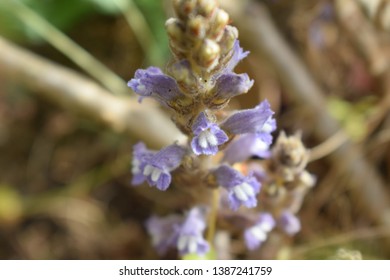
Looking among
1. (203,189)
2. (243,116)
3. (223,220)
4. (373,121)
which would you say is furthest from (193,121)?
(373,121)

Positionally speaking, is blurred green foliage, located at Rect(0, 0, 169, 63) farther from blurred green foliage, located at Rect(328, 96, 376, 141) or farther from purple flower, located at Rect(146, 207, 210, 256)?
purple flower, located at Rect(146, 207, 210, 256)

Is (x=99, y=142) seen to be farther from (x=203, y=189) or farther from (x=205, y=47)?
(x=205, y=47)

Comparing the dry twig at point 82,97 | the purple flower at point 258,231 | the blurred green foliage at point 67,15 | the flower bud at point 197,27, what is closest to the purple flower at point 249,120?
the flower bud at point 197,27

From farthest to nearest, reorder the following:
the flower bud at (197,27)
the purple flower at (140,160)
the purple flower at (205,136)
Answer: the purple flower at (140,160) → the purple flower at (205,136) → the flower bud at (197,27)

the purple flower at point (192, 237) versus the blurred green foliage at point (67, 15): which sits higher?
the blurred green foliage at point (67, 15)

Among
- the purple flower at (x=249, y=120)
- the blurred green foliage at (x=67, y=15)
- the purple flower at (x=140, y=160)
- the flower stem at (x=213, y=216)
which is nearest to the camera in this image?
the purple flower at (x=249, y=120)

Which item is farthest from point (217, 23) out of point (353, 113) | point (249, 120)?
point (353, 113)

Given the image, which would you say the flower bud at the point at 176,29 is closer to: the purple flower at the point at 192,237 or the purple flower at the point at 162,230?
the purple flower at the point at 192,237

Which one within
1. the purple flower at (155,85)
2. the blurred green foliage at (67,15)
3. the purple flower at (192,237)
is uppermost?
the blurred green foliage at (67,15)
